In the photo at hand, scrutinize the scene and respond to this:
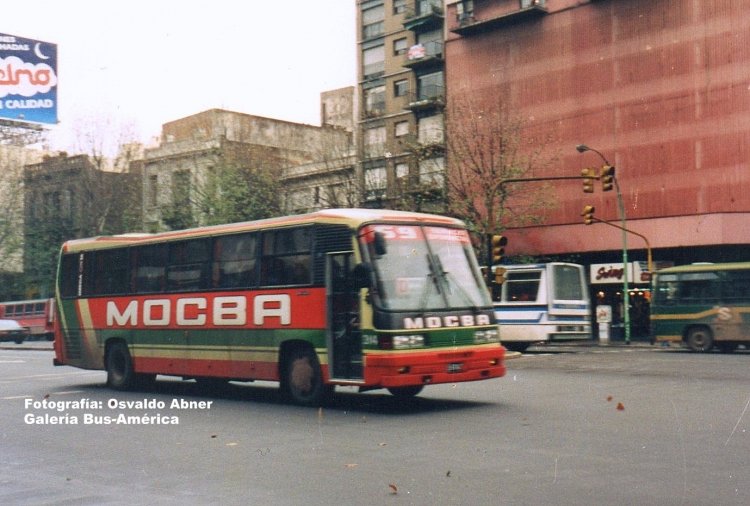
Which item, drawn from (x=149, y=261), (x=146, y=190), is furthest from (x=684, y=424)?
(x=146, y=190)

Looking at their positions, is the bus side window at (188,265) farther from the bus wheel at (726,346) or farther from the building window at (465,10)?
the building window at (465,10)

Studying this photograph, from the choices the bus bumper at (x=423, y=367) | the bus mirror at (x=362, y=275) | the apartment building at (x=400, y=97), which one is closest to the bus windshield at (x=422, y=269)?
the bus mirror at (x=362, y=275)

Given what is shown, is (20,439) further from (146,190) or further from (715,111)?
(146,190)

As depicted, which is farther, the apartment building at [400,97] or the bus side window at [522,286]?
the apartment building at [400,97]

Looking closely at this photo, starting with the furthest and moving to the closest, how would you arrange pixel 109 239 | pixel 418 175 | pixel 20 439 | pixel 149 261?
pixel 418 175, pixel 109 239, pixel 149 261, pixel 20 439

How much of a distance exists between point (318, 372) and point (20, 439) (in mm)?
4378

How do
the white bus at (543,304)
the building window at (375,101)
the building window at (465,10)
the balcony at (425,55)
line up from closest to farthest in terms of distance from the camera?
the white bus at (543,304)
the building window at (465,10)
the balcony at (425,55)
the building window at (375,101)

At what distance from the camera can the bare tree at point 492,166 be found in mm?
40688

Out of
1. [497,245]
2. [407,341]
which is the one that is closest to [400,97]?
[497,245]

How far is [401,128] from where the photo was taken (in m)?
55.6

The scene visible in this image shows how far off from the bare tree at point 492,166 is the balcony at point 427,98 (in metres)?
6.90

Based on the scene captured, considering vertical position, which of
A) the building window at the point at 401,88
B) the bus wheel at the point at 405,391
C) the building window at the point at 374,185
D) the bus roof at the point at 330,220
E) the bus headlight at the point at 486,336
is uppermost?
the building window at the point at 401,88

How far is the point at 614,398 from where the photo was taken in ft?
47.9

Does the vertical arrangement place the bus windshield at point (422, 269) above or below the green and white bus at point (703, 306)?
above
